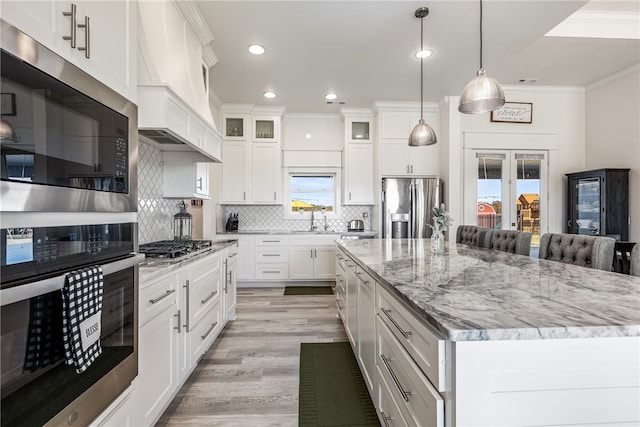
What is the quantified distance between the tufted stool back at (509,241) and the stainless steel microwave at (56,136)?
279 cm

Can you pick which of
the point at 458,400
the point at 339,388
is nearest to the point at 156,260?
the point at 339,388

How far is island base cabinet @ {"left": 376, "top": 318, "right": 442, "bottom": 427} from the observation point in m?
0.83

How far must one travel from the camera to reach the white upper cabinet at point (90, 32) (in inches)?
29.2

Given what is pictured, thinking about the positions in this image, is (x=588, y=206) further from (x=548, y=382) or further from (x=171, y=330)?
(x=171, y=330)

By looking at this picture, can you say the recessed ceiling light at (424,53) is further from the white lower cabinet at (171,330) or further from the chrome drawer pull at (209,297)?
the chrome drawer pull at (209,297)

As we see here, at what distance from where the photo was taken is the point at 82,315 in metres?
0.86

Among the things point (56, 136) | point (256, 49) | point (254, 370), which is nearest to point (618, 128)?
point (256, 49)

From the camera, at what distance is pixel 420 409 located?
927 mm

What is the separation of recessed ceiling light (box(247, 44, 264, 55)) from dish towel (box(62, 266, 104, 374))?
2816mm

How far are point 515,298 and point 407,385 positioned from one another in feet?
1.57

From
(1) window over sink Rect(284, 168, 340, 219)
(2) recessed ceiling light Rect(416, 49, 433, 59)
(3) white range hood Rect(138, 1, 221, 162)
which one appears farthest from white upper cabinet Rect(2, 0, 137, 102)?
(1) window over sink Rect(284, 168, 340, 219)

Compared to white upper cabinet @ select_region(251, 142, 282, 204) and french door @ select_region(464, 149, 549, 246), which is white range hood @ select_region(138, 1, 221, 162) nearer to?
white upper cabinet @ select_region(251, 142, 282, 204)

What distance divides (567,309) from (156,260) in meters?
1.96

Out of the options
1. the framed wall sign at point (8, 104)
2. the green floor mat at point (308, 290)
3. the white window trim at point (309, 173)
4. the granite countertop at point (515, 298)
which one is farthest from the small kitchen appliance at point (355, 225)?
the framed wall sign at point (8, 104)
